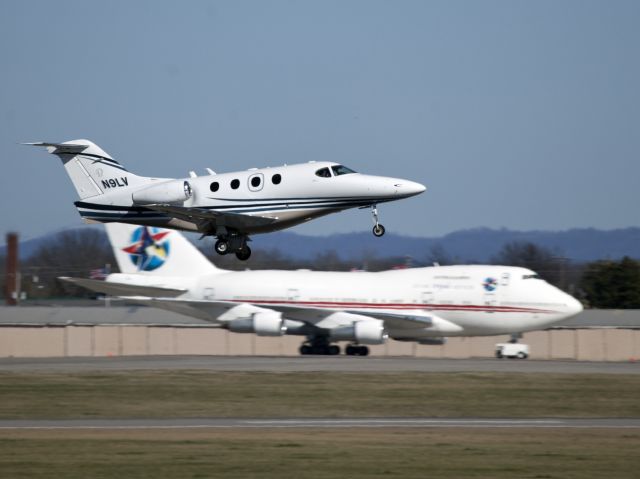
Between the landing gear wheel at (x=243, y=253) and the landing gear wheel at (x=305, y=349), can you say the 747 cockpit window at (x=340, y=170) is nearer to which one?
the landing gear wheel at (x=243, y=253)

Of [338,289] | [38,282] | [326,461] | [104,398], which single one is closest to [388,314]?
[338,289]

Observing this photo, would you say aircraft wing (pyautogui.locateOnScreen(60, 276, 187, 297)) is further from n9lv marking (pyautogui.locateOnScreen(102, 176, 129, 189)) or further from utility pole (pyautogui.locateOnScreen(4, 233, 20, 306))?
utility pole (pyautogui.locateOnScreen(4, 233, 20, 306))

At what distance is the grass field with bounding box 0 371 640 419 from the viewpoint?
127 ft

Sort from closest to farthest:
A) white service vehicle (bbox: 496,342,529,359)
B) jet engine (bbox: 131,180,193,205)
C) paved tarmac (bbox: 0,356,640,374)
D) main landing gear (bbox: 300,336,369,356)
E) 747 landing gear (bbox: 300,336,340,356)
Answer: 1. jet engine (bbox: 131,180,193,205)
2. paved tarmac (bbox: 0,356,640,374)
3. 747 landing gear (bbox: 300,336,340,356)
4. main landing gear (bbox: 300,336,369,356)
5. white service vehicle (bbox: 496,342,529,359)

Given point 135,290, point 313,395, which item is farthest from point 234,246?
point 135,290

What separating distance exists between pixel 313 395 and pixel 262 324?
17.2m

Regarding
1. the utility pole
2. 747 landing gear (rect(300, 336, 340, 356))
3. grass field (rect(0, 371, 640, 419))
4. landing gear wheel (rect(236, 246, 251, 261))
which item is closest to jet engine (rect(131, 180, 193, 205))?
landing gear wheel (rect(236, 246, 251, 261))

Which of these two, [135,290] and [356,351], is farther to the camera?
[135,290]

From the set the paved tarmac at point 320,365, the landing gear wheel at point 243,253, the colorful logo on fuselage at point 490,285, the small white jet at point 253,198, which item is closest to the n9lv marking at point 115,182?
the small white jet at point 253,198

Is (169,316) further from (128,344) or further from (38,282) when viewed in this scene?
(38,282)

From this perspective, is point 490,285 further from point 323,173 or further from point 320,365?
point 323,173

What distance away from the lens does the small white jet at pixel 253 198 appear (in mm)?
31750

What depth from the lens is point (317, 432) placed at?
3347cm

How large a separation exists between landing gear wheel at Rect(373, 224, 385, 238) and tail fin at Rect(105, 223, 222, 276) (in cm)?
3424
